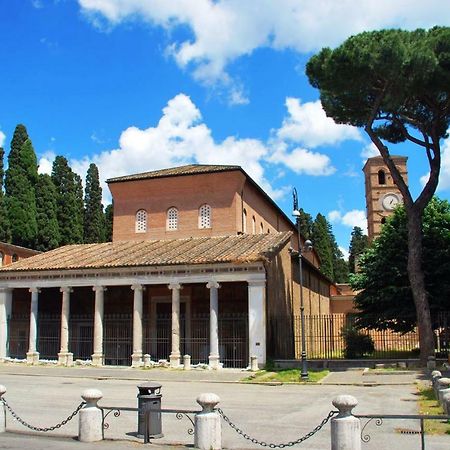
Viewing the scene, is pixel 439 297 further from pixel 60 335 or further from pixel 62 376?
pixel 60 335

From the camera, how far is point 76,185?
50.2 m

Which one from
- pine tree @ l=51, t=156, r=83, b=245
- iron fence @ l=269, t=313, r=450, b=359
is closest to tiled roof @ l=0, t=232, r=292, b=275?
iron fence @ l=269, t=313, r=450, b=359

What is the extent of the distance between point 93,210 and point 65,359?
90.3ft

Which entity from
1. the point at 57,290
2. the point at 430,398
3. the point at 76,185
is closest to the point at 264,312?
the point at 430,398

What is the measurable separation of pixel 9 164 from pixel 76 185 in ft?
22.0

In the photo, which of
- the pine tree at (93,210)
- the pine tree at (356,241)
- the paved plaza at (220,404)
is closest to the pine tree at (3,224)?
the pine tree at (93,210)

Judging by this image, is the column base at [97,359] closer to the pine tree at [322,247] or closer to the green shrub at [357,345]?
the green shrub at [357,345]

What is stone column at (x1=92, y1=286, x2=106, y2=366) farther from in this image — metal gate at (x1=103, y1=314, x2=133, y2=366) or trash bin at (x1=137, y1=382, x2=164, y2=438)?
trash bin at (x1=137, y1=382, x2=164, y2=438)

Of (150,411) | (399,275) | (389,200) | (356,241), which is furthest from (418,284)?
(356,241)

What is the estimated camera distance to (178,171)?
31.6 meters

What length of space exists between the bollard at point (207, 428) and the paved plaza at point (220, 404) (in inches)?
14.2

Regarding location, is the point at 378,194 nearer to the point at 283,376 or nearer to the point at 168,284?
the point at 168,284

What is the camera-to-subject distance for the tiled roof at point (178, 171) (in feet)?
98.1

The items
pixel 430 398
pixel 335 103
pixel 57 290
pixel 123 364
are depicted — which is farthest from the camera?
pixel 57 290
